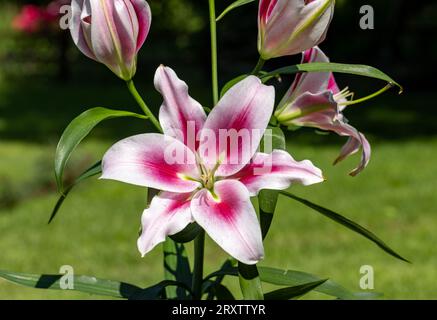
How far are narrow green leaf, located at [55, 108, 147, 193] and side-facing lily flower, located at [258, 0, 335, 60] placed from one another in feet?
0.75

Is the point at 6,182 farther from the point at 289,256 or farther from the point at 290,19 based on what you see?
the point at 290,19

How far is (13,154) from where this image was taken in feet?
22.5

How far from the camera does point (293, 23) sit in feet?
3.96

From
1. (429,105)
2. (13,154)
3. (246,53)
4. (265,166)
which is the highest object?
(246,53)

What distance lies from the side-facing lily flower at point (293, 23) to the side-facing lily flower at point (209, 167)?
119 mm

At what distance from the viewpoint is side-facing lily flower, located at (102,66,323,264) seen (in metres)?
1.08

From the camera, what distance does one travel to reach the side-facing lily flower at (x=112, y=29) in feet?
3.86

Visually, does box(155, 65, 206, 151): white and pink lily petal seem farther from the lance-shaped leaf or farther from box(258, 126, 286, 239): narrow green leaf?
the lance-shaped leaf

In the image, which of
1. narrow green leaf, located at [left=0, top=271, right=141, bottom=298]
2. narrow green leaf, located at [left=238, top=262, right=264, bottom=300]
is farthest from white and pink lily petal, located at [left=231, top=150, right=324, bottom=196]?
narrow green leaf, located at [left=0, top=271, right=141, bottom=298]

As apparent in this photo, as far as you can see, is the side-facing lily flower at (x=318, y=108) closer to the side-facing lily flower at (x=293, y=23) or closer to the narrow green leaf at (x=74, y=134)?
the side-facing lily flower at (x=293, y=23)

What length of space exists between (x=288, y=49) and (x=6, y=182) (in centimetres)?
426

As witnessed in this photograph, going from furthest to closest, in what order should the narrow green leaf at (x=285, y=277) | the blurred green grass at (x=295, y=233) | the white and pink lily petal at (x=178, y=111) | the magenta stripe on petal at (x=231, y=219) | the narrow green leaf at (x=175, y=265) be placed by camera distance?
the blurred green grass at (x=295, y=233), the narrow green leaf at (x=175, y=265), the narrow green leaf at (x=285, y=277), the white and pink lily petal at (x=178, y=111), the magenta stripe on petal at (x=231, y=219)

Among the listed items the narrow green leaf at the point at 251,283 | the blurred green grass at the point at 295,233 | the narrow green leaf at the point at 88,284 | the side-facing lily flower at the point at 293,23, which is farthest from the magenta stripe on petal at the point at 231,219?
the blurred green grass at the point at 295,233
